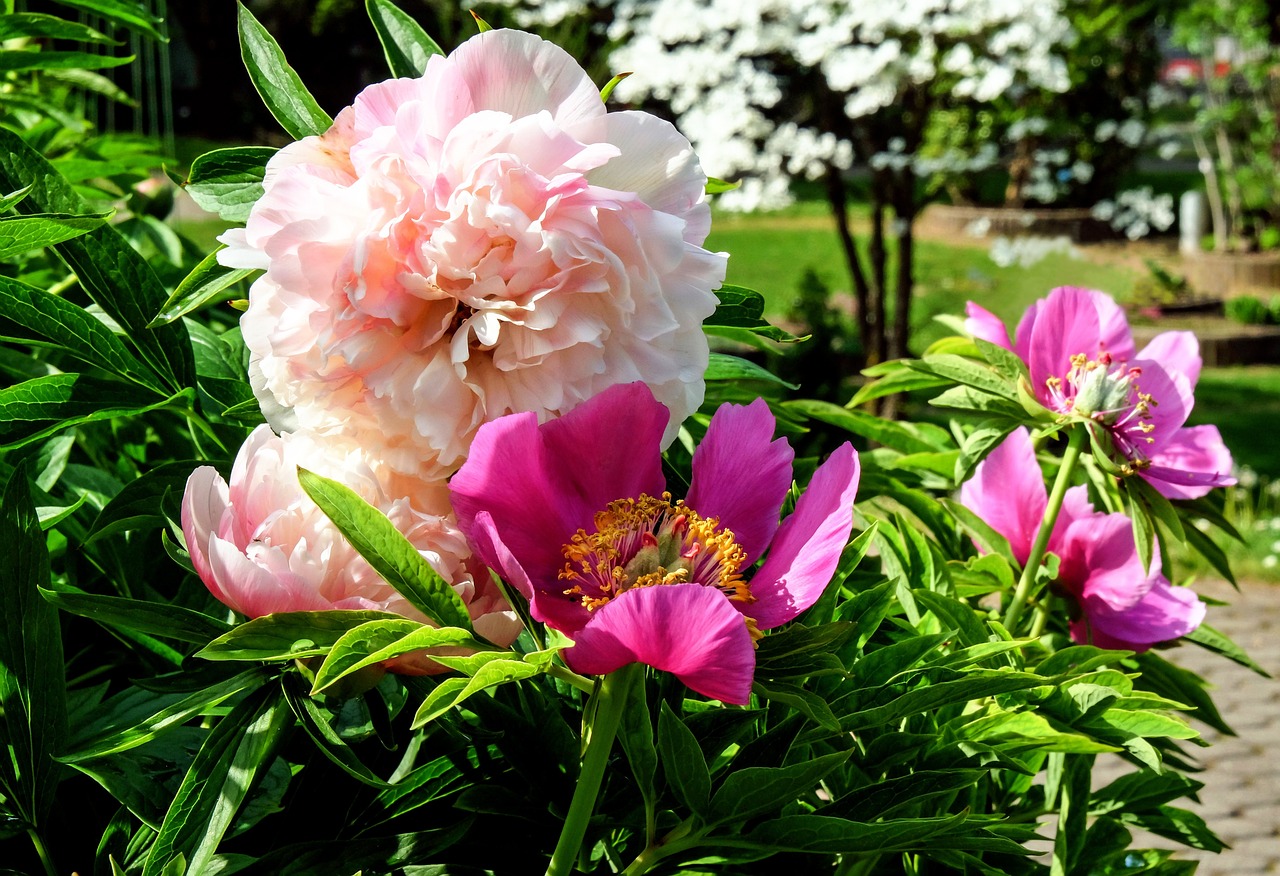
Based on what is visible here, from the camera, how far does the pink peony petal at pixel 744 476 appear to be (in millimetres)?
539

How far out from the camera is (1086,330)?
2.77ft

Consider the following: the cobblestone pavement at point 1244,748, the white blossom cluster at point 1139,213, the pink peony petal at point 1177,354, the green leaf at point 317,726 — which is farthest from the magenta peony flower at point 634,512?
the white blossom cluster at point 1139,213

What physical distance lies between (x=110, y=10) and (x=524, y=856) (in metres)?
0.63

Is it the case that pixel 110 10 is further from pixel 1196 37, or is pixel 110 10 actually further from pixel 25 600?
pixel 1196 37

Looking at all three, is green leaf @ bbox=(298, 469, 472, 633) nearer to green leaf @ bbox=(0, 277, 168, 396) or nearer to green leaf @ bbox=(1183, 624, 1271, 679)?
green leaf @ bbox=(0, 277, 168, 396)

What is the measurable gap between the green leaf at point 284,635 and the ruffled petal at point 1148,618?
1.75 ft

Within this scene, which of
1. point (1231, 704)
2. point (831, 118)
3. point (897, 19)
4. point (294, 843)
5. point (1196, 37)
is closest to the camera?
point (294, 843)

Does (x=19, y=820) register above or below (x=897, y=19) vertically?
below

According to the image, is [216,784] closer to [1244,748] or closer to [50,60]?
[50,60]

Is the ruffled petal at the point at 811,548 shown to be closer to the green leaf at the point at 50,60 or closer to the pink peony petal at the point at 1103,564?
the pink peony petal at the point at 1103,564

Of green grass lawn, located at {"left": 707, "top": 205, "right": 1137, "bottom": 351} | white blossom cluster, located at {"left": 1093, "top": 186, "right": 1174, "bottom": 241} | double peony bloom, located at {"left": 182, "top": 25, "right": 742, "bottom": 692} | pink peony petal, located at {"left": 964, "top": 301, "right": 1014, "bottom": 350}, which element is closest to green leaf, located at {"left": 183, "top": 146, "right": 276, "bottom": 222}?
double peony bloom, located at {"left": 182, "top": 25, "right": 742, "bottom": 692}

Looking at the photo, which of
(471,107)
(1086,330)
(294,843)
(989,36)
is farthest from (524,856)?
(989,36)

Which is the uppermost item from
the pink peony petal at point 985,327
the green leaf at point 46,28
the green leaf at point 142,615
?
the green leaf at point 46,28

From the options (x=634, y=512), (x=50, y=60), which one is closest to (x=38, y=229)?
(x=634, y=512)
